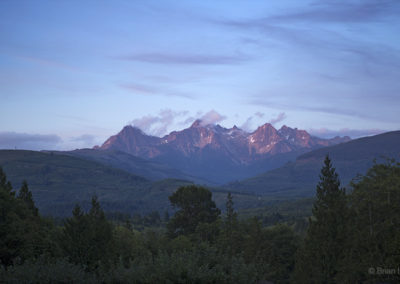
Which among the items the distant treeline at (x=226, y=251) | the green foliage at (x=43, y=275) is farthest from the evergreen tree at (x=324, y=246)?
the green foliage at (x=43, y=275)

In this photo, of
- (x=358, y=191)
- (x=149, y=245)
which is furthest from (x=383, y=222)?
(x=149, y=245)

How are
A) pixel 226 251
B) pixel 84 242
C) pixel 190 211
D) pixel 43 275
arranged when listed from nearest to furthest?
pixel 43 275 < pixel 226 251 < pixel 84 242 < pixel 190 211

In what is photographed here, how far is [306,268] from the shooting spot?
57.8 meters

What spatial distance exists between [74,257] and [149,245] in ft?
112

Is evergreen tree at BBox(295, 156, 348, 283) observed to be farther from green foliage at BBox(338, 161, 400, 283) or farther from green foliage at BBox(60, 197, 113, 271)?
green foliage at BBox(60, 197, 113, 271)

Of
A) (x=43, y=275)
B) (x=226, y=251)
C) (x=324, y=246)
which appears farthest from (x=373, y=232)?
(x=43, y=275)

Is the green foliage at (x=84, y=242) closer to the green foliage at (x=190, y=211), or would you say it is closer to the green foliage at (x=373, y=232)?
the green foliage at (x=373, y=232)

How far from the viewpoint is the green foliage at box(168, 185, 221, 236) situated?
10144 cm

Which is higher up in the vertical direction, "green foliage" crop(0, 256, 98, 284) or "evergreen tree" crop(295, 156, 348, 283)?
"green foliage" crop(0, 256, 98, 284)

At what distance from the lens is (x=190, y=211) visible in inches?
4109

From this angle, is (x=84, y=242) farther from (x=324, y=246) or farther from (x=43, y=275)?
(x=324, y=246)

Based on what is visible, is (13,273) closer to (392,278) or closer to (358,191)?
(392,278)

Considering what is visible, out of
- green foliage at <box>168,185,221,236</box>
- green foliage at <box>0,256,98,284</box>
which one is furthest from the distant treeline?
green foliage at <box>168,185,221,236</box>

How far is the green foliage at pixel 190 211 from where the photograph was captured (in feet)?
333
